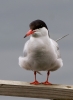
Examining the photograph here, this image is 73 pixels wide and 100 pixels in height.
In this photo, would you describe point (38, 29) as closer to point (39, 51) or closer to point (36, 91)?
point (39, 51)

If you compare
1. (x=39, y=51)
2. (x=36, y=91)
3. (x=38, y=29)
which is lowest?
(x=36, y=91)

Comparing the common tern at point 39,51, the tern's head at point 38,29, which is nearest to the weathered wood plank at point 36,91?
the common tern at point 39,51

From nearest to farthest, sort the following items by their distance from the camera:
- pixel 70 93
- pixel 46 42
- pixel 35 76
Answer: pixel 70 93 → pixel 46 42 → pixel 35 76

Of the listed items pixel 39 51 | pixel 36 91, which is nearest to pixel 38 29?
pixel 39 51

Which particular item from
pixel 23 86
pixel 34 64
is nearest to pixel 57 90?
pixel 23 86

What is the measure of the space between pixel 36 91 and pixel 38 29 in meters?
1.03

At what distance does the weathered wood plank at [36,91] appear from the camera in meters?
3.06

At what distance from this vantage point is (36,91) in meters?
3.12

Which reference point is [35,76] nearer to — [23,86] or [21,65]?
[21,65]

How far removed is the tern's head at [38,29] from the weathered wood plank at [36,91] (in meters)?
0.82

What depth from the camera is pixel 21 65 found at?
158 inches

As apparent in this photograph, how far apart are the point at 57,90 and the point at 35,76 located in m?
1.16

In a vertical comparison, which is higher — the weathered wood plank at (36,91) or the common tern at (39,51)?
the common tern at (39,51)

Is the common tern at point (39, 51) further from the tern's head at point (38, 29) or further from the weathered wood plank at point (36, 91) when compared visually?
the weathered wood plank at point (36, 91)
